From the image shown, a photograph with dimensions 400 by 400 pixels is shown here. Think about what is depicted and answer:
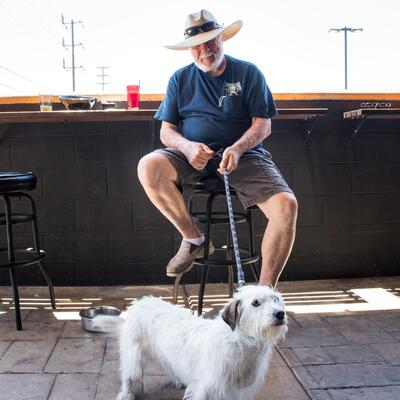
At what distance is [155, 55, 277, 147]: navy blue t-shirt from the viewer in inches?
103

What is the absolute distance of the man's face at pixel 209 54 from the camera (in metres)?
2.57

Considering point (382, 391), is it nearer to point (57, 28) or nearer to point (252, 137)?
point (252, 137)

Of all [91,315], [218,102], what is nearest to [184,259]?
[91,315]

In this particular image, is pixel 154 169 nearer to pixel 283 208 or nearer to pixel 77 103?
pixel 283 208

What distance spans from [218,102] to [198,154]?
0.41 m

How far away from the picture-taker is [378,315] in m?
2.79

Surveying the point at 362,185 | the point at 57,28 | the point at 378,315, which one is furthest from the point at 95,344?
the point at 57,28

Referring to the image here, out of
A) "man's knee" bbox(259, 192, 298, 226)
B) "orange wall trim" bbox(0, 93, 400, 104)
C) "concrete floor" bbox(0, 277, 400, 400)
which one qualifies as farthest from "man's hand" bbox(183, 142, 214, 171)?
"orange wall trim" bbox(0, 93, 400, 104)

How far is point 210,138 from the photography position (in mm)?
2621

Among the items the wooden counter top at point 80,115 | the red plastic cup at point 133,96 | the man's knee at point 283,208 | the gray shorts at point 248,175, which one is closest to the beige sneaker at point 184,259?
the gray shorts at point 248,175

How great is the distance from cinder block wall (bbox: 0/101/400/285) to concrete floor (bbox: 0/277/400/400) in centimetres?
28

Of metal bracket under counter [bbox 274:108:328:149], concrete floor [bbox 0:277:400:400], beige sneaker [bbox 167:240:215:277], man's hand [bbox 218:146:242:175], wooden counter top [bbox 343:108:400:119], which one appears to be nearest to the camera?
concrete floor [bbox 0:277:400:400]

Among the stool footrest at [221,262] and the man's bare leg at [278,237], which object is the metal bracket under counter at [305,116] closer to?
the man's bare leg at [278,237]

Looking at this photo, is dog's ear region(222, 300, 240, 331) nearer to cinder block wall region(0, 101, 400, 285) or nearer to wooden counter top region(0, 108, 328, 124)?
wooden counter top region(0, 108, 328, 124)
